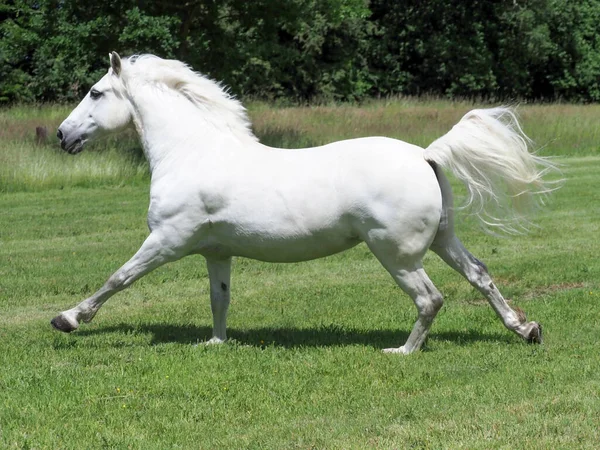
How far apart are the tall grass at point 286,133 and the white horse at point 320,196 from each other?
11.4 m

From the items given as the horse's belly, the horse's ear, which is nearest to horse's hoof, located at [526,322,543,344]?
the horse's belly

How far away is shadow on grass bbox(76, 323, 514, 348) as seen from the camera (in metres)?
7.51

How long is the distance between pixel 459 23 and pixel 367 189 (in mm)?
46557

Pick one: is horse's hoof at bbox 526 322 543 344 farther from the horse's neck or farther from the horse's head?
the horse's head

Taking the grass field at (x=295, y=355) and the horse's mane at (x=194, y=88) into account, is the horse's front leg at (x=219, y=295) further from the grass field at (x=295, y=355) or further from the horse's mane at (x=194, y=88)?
the horse's mane at (x=194, y=88)

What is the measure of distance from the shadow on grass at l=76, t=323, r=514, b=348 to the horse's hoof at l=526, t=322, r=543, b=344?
244 millimetres

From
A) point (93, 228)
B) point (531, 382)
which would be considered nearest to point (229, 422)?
point (531, 382)

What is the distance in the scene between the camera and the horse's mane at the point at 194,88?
7.76m

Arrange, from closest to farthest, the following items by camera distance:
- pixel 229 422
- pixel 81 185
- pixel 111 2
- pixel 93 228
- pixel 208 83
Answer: pixel 229 422 < pixel 208 83 < pixel 93 228 < pixel 81 185 < pixel 111 2

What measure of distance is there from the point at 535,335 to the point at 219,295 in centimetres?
250

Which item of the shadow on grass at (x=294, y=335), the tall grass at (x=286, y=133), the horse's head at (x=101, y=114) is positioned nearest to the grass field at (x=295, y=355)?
the shadow on grass at (x=294, y=335)

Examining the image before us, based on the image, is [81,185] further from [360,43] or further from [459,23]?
[459,23]

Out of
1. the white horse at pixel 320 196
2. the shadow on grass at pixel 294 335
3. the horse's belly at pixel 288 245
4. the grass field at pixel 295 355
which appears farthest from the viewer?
the shadow on grass at pixel 294 335

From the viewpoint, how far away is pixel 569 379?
6.03m
